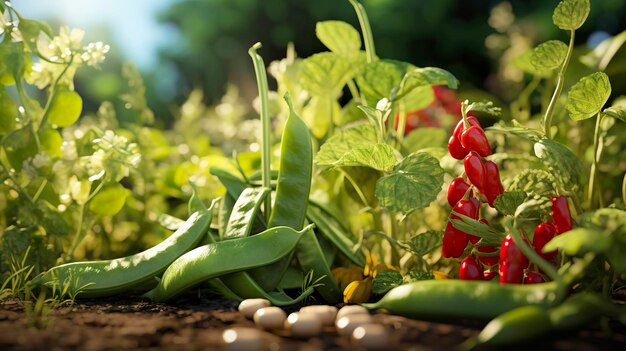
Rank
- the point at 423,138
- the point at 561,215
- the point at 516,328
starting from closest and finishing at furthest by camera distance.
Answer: the point at 516,328 → the point at 561,215 → the point at 423,138

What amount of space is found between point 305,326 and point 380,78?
1.92 feet

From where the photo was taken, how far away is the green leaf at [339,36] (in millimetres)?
1362

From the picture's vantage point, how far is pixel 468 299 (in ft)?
2.78

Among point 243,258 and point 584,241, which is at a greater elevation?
point 584,241

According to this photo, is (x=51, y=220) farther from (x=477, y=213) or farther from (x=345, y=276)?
(x=477, y=213)

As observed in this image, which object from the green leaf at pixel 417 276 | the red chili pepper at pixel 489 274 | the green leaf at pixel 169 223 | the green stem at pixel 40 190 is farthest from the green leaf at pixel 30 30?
the red chili pepper at pixel 489 274

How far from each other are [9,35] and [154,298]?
59cm

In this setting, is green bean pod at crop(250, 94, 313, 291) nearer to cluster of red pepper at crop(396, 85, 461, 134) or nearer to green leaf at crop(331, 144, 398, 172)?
green leaf at crop(331, 144, 398, 172)

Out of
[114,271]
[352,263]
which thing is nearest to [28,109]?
[114,271]

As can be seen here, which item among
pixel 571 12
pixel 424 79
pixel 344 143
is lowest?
pixel 344 143

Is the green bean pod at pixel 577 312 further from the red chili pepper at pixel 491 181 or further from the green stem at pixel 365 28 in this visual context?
the green stem at pixel 365 28

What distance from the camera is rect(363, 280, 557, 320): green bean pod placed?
83 centimetres

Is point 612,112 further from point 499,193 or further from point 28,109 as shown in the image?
point 28,109

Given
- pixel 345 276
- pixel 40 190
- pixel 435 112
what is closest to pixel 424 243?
pixel 345 276
